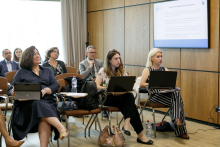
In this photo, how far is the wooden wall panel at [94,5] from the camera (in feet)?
25.7

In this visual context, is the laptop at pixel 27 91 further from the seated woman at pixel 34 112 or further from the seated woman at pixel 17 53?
the seated woman at pixel 17 53

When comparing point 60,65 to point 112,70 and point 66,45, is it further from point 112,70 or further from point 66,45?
point 66,45

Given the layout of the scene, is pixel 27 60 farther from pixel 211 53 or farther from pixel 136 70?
pixel 136 70

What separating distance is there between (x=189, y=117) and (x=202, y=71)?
959mm

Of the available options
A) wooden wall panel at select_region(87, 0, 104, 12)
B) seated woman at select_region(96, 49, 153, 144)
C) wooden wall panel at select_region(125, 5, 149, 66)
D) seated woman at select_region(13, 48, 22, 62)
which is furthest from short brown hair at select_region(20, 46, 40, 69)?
wooden wall panel at select_region(87, 0, 104, 12)

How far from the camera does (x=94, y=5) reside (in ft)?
26.6

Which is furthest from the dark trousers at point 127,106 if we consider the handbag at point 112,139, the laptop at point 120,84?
the handbag at point 112,139

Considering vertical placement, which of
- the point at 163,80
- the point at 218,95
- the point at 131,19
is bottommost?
the point at 218,95

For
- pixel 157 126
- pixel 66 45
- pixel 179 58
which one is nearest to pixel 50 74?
pixel 157 126

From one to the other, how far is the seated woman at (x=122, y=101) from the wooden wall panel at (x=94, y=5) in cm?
365

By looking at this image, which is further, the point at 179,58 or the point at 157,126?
the point at 179,58

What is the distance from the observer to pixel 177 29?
5.64 m

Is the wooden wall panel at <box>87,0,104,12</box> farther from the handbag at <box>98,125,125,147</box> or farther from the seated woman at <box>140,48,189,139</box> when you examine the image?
the handbag at <box>98,125,125,147</box>

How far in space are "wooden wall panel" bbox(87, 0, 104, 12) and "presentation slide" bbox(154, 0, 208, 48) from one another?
2205 mm
